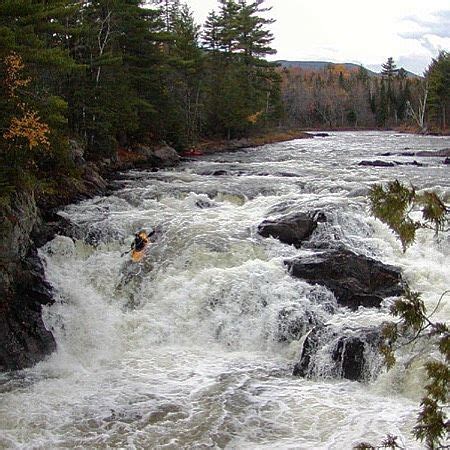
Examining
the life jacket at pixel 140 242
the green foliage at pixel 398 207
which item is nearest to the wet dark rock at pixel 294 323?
the life jacket at pixel 140 242

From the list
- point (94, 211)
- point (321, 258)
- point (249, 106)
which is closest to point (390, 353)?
point (321, 258)

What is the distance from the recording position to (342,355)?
→ 920cm

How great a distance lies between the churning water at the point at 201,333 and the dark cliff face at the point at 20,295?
11.9 inches

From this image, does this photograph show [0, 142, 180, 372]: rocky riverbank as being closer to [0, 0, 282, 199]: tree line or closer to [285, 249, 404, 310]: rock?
[0, 0, 282, 199]: tree line

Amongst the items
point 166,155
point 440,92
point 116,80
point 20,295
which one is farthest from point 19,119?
point 440,92

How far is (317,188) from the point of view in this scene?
59.5ft

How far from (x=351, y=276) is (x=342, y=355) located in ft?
8.47

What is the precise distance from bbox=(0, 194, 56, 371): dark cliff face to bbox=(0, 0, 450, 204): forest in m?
0.70

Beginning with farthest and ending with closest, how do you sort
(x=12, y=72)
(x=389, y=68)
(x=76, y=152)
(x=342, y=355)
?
(x=389, y=68) < (x=76, y=152) < (x=12, y=72) < (x=342, y=355)

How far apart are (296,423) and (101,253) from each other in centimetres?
723

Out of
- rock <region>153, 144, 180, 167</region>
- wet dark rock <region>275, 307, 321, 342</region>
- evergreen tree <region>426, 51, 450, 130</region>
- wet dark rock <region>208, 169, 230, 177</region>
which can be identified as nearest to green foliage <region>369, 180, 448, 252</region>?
wet dark rock <region>275, 307, 321, 342</region>

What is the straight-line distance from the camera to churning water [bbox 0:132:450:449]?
761 cm

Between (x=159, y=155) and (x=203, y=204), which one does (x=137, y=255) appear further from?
(x=159, y=155)

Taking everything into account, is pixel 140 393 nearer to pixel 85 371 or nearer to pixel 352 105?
pixel 85 371
